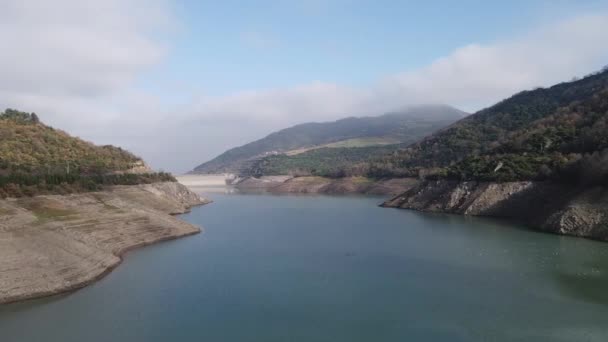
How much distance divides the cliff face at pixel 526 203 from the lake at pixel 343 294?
7.20ft

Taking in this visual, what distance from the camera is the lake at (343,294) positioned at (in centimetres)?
1889

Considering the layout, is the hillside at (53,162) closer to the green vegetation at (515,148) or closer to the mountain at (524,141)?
the green vegetation at (515,148)

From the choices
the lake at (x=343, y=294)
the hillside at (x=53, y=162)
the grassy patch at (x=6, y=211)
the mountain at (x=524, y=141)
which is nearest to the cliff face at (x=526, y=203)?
the mountain at (x=524, y=141)

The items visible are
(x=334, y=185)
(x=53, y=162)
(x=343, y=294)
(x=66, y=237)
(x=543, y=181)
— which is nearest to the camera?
(x=343, y=294)

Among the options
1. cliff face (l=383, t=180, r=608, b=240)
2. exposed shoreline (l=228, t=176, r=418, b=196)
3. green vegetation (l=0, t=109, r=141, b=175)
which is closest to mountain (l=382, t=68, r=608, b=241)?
cliff face (l=383, t=180, r=608, b=240)

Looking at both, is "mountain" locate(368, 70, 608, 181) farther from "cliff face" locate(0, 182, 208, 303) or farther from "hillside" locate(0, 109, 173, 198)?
"hillside" locate(0, 109, 173, 198)

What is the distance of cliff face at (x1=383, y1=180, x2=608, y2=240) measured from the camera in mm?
38031

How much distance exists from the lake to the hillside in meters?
14.7

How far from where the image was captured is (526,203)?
51.3 metres

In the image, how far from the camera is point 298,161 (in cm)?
17825

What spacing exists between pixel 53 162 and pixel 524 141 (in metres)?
63.5

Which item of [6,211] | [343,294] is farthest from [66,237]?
[343,294]

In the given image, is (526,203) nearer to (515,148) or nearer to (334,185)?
(515,148)

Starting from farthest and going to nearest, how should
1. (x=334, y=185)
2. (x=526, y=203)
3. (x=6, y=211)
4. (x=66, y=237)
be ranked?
(x=334, y=185)
(x=526, y=203)
(x=6, y=211)
(x=66, y=237)
